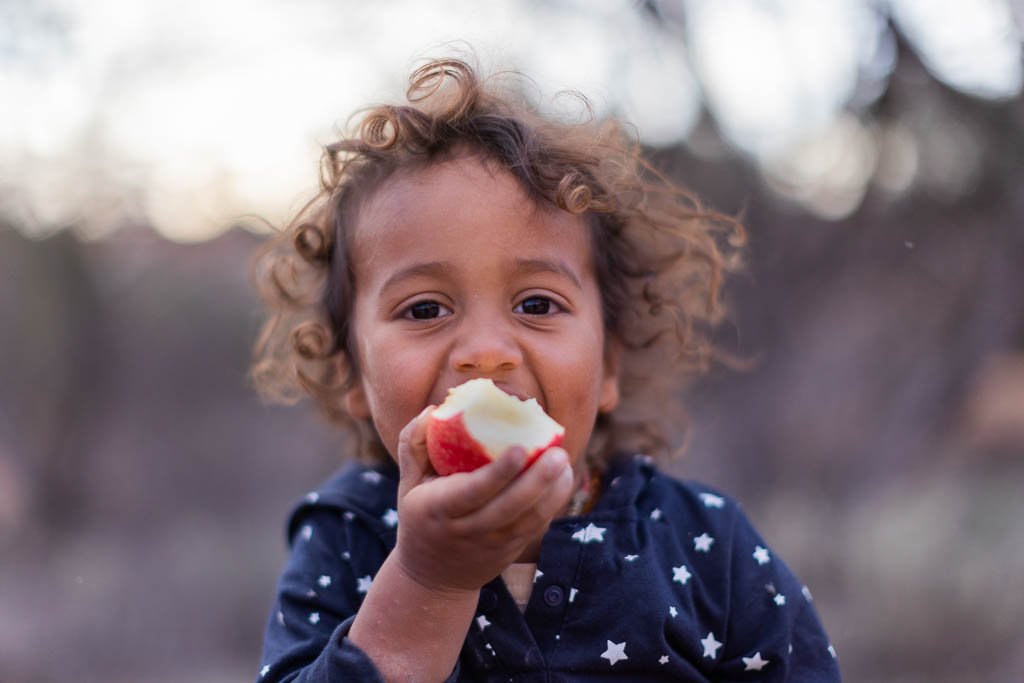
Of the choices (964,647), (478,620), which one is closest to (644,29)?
(964,647)

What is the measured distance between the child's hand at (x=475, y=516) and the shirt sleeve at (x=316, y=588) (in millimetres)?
206

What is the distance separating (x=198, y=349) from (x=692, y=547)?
373cm

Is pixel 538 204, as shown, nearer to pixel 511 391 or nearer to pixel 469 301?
pixel 469 301

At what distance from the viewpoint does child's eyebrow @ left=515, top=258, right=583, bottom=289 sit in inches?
67.6

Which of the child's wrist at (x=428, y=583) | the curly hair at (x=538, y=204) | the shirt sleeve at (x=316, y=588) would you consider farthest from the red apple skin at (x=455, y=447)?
the curly hair at (x=538, y=204)

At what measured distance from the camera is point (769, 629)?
71.1 inches

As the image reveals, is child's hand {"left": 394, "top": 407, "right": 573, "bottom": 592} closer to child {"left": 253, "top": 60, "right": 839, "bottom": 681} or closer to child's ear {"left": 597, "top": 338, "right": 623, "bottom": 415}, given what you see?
child {"left": 253, "top": 60, "right": 839, "bottom": 681}

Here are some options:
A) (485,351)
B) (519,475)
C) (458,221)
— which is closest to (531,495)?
(519,475)

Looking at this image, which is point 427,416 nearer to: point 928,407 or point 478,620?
point 478,620

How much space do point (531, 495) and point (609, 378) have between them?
836mm

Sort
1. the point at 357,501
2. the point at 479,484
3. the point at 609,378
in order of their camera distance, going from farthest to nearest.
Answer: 1. the point at 609,378
2. the point at 357,501
3. the point at 479,484

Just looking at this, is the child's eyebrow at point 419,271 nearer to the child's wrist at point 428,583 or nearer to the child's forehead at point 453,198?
the child's forehead at point 453,198

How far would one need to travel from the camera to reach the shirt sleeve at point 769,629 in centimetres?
178

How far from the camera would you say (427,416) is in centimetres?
144
